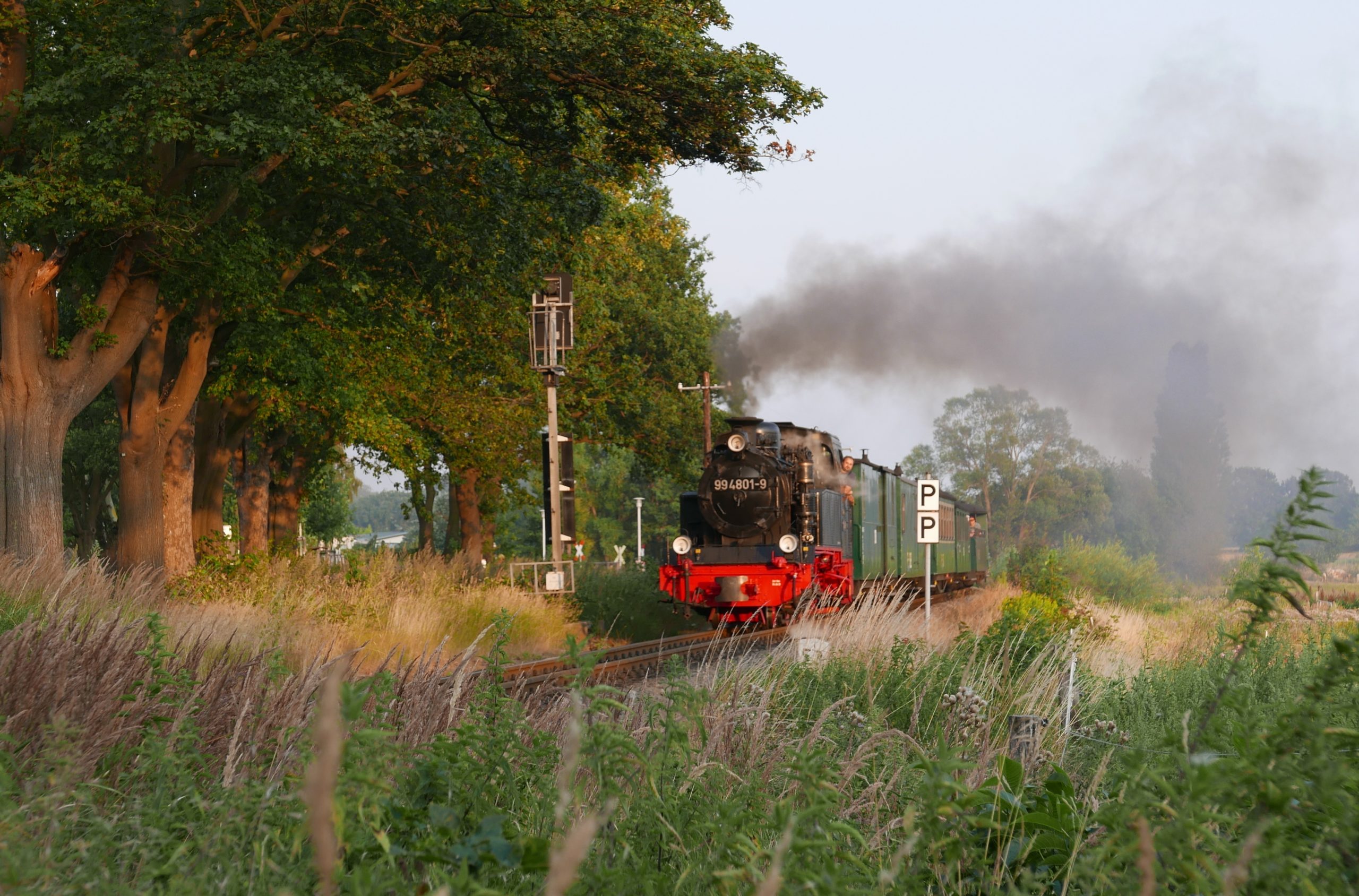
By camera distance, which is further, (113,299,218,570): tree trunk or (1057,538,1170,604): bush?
(1057,538,1170,604): bush

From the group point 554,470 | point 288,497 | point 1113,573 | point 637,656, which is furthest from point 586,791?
point 1113,573

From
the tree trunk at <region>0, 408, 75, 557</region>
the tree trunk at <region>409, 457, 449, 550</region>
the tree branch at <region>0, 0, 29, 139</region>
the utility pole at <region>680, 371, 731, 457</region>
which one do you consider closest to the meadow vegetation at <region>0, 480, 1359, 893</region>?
the tree trunk at <region>0, 408, 75, 557</region>

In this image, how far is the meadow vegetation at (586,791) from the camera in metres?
2.51

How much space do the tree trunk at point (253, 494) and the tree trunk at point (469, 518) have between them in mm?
6996

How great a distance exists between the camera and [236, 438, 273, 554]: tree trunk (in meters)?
24.2

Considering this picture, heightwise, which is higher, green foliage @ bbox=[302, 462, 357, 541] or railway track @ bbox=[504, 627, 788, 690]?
green foliage @ bbox=[302, 462, 357, 541]

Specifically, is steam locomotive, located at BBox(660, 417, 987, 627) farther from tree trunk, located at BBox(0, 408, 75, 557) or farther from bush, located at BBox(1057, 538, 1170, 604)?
bush, located at BBox(1057, 538, 1170, 604)

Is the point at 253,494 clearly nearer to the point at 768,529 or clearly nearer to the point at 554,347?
the point at 554,347

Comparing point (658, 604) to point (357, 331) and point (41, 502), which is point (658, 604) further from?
point (41, 502)

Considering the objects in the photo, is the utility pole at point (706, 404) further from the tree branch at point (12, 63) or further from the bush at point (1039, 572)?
the tree branch at point (12, 63)

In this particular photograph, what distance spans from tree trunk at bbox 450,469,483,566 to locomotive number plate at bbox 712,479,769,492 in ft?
40.8

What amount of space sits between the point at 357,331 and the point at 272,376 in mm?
2135

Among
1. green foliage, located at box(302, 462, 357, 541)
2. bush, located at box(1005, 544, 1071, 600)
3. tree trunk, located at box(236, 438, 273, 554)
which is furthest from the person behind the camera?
green foliage, located at box(302, 462, 357, 541)

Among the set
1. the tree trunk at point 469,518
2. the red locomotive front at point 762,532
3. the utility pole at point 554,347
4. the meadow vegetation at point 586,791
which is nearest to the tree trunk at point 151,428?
the utility pole at point 554,347
